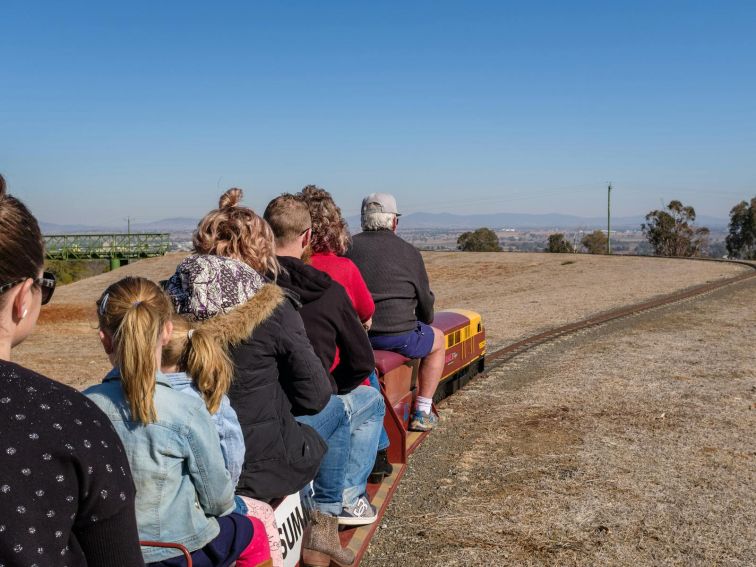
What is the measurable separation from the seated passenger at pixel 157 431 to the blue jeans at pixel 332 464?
119 centimetres

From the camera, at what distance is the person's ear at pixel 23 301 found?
161cm

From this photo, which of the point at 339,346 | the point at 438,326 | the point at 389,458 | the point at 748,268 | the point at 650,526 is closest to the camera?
the point at 339,346

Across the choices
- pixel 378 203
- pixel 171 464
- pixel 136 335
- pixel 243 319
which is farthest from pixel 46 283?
pixel 378 203

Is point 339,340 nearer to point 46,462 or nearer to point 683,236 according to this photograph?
point 46,462

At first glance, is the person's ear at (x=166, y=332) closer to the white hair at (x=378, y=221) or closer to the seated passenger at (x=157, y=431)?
the seated passenger at (x=157, y=431)

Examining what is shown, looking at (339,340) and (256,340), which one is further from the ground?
(256,340)

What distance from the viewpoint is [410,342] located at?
584cm

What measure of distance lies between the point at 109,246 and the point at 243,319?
46298 mm

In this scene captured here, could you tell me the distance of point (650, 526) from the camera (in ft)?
14.8

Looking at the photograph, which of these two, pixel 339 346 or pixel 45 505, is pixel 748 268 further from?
pixel 45 505

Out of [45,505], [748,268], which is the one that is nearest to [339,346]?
[45,505]

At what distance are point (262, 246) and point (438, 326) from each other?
12.7 ft

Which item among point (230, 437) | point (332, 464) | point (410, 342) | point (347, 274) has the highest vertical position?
point (347, 274)

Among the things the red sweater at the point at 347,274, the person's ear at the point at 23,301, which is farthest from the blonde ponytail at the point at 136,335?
Result: the red sweater at the point at 347,274
